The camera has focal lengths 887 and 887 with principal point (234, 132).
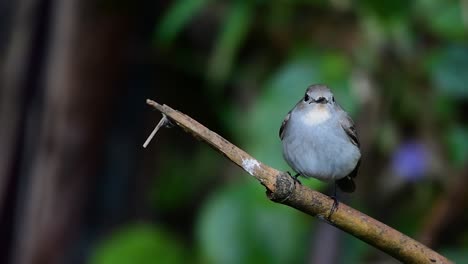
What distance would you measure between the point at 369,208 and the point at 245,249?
1.96 ft

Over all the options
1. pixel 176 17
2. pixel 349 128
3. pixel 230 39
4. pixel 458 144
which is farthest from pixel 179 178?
pixel 349 128

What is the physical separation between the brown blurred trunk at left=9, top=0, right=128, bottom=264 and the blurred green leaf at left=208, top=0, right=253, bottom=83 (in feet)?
1.27

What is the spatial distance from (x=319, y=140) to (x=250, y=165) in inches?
27.2

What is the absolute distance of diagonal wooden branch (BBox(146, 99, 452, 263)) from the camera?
4.26ft

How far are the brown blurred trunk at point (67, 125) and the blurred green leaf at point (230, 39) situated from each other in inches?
15.2

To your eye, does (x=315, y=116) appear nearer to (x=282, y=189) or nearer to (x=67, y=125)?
(x=282, y=189)

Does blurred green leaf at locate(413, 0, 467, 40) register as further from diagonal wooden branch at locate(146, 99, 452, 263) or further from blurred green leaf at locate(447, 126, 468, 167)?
diagonal wooden branch at locate(146, 99, 452, 263)

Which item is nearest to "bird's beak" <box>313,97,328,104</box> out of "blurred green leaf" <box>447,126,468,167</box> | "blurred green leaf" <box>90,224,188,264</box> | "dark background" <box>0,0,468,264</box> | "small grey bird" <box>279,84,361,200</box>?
"small grey bird" <box>279,84,361,200</box>

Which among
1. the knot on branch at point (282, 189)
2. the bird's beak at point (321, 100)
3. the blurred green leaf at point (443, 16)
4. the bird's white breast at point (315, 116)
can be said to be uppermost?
the blurred green leaf at point (443, 16)

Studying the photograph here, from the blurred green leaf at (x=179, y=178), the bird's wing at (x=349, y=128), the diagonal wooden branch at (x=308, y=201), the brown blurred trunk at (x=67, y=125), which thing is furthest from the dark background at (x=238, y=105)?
the diagonal wooden branch at (x=308, y=201)

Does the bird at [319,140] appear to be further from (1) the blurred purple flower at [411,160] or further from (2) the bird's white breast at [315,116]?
(1) the blurred purple flower at [411,160]

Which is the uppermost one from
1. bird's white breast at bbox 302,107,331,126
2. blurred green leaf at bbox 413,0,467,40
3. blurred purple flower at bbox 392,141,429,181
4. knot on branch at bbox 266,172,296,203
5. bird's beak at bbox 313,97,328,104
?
blurred green leaf at bbox 413,0,467,40

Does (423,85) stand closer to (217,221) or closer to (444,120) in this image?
(444,120)

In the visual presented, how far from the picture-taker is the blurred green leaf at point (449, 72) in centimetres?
335
